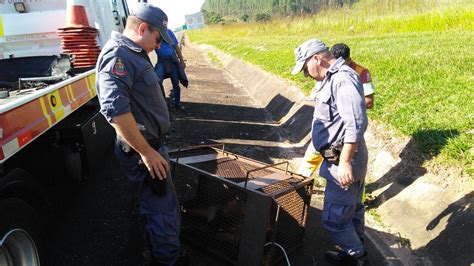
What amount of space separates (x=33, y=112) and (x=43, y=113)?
0.60 ft

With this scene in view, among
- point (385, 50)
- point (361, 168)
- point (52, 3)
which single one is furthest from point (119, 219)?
point (385, 50)

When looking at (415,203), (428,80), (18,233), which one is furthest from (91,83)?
(428,80)

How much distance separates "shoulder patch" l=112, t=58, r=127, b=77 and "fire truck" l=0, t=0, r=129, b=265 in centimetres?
58

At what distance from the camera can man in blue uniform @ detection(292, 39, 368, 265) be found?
115 inches

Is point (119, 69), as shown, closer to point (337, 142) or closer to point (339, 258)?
point (337, 142)

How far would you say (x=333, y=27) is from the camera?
2203cm

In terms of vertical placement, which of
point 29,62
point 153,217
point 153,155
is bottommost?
point 153,217

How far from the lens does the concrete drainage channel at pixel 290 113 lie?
364 cm

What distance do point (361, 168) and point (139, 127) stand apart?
168cm

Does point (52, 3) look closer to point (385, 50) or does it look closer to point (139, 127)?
point (139, 127)

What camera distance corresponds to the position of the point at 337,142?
121 inches

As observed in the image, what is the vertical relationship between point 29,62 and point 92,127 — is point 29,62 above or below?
above

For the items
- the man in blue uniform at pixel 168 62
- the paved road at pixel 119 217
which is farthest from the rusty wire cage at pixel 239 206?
the man in blue uniform at pixel 168 62

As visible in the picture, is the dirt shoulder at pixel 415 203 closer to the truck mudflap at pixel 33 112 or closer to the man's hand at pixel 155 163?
the man's hand at pixel 155 163
